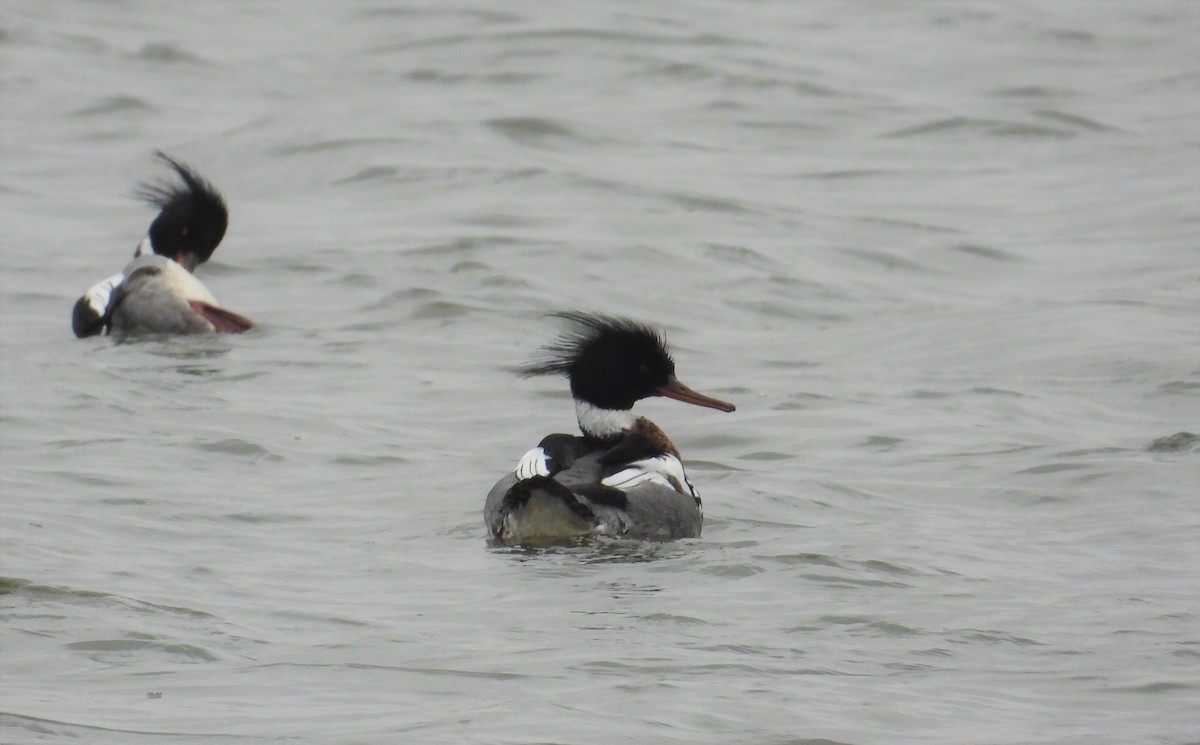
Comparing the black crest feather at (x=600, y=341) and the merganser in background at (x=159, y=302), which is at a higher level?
the black crest feather at (x=600, y=341)

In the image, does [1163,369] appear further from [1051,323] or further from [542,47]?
[542,47]

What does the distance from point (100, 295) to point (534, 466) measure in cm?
506

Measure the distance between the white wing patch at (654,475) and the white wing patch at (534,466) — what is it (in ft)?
0.74

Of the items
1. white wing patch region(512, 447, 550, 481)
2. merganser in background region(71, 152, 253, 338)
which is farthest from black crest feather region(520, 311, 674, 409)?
merganser in background region(71, 152, 253, 338)

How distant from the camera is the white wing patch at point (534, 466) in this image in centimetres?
753

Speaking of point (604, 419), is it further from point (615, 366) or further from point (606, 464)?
point (606, 464)

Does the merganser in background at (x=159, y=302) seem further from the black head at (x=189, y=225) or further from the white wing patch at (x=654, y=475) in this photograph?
the white wing patch at (x=654, y=475)

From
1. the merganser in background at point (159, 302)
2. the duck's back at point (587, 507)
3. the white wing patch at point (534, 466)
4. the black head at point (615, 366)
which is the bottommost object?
the merganser in background at point (159, 302)

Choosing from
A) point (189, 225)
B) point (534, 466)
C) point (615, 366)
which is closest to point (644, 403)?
point (615, 366)

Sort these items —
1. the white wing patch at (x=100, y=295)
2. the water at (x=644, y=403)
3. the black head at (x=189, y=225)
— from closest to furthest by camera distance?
1. the water at (x=644, y=403)
2. the white wing patch at (x=100, y=295)
3. the black head at (x=189, y=225)

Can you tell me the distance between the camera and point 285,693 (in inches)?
219

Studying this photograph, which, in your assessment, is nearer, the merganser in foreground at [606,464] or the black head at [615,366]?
the merganser in foreground at [606,464]

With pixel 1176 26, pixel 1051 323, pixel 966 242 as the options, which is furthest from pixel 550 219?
pixel 1176 26

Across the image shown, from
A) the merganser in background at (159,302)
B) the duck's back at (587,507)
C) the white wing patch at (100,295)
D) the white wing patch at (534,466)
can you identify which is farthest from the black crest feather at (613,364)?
the white wing patch at (100,295)
